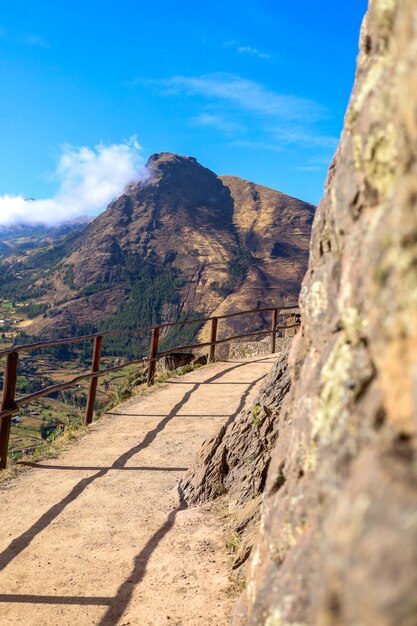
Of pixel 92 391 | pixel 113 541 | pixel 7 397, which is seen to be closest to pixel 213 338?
pixel 92 391

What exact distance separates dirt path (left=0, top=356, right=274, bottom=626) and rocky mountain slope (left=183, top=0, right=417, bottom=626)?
1.55 metres

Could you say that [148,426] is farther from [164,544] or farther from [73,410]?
[73,410]

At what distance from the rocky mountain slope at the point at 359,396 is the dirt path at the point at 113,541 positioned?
5.10 feet

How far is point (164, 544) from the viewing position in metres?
4.83

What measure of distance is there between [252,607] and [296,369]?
1064 millimetres

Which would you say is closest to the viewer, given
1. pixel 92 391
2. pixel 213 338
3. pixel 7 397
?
pixel 7 397

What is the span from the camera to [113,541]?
16.3ft

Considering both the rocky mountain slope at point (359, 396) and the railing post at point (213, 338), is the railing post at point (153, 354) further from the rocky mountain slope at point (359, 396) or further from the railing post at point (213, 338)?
the rocky mountain slope at point (359, 396)

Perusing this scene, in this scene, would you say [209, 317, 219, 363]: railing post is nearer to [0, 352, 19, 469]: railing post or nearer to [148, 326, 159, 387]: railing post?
[148, 326, 159, 387]: railing post

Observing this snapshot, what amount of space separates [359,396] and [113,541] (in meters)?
3.92

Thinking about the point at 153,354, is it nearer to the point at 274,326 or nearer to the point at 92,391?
the point at 92,391

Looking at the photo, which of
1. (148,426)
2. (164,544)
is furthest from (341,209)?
(148,426)

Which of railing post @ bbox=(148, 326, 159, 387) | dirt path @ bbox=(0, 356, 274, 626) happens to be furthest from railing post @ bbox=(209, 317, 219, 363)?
dirt path @ bbox=(0, 356, 274, 626)

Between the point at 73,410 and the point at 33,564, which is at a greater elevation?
the point at 33,564
